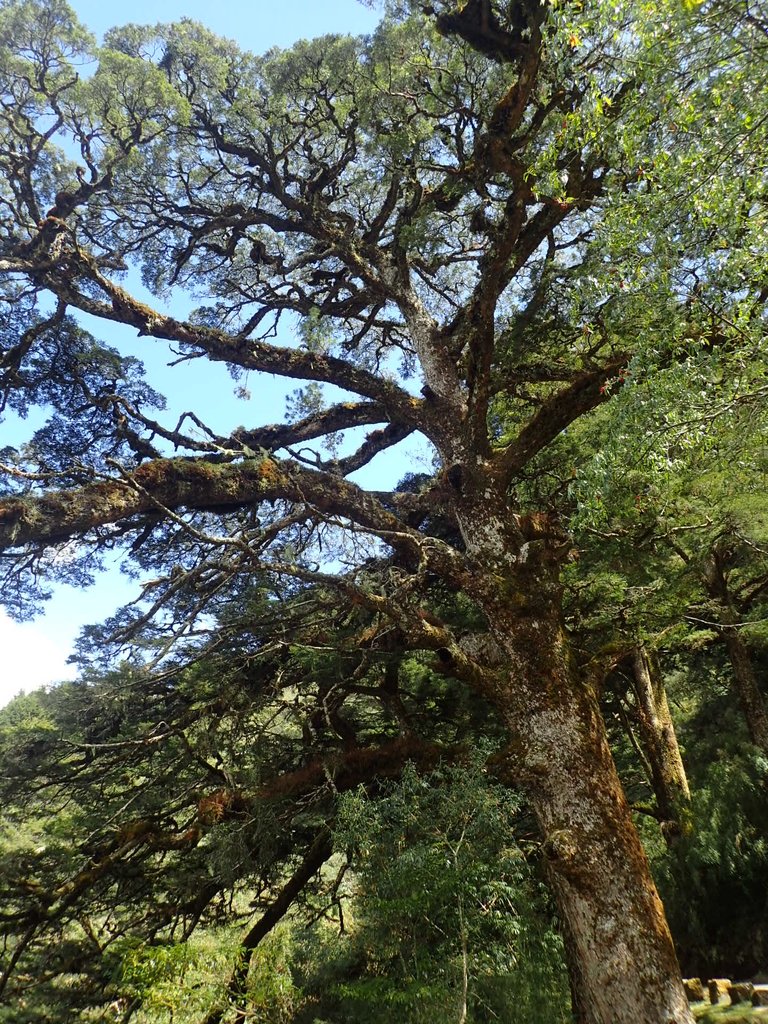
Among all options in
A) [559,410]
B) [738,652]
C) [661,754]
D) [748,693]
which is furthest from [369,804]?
[738,652]

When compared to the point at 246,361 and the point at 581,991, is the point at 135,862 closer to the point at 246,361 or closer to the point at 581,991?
the point at 581,991

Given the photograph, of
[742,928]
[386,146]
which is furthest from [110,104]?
[742,928]

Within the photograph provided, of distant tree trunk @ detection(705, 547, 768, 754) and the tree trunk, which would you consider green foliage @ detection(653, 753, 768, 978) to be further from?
distant tree trunk @ detection(705, 547, 768, 754)

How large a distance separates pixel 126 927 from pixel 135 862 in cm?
72

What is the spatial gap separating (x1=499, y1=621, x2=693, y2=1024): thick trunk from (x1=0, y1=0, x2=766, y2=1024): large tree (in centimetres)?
2

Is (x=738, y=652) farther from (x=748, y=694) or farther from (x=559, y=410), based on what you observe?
(x=559, y=410)

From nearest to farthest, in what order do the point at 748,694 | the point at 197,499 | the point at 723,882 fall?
the point at 197,499
the point at 723,882
the point at 748,694

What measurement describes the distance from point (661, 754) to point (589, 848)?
4.81m

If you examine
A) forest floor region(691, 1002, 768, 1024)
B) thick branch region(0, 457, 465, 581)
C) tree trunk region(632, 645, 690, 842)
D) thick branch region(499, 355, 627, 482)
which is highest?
thick branch region(499, 355, 627, 482)

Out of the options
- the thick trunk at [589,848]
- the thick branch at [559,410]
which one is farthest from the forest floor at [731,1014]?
the thick branch at [559,410]

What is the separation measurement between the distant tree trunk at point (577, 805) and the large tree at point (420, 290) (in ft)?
0.07

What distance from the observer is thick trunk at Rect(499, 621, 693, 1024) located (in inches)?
170

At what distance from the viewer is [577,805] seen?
4965 mm

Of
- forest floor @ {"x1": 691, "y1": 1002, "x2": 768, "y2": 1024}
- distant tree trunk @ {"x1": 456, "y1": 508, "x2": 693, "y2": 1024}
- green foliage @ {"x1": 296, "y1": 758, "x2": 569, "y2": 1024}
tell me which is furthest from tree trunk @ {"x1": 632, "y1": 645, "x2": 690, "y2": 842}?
green foliage @ {"x1": 296, "y1": 758, "x2": 569, "y2": 1024}
